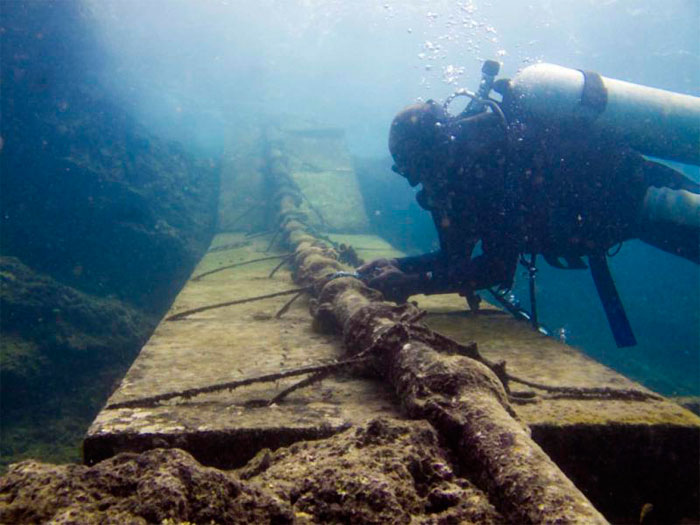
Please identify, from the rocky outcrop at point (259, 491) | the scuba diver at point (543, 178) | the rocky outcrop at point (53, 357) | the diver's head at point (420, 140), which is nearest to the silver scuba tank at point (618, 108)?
the scuba diver at point (543, 178)

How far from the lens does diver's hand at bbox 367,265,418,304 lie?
404 centimetres

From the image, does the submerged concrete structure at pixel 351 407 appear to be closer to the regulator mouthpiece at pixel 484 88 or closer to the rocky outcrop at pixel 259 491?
the rocky outcrop at pixel 259 491

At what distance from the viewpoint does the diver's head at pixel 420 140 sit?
4094 millimetres

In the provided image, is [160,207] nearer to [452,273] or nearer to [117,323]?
[117,323]

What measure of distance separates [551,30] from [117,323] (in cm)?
3057

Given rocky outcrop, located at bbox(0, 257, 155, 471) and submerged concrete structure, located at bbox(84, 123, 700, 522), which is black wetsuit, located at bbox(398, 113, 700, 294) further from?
rocky outcrop, located at bbox(0, 257, 155, 471)

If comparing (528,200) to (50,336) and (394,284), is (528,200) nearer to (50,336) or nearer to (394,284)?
(394,284)

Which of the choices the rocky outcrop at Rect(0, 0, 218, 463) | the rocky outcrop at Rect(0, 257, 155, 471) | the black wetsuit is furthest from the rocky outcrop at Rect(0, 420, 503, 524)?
the rocky outcrop at Rect(0, 0, 218, 463)

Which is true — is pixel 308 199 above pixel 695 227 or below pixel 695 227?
below

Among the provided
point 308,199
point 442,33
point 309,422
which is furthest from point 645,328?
point 442,33

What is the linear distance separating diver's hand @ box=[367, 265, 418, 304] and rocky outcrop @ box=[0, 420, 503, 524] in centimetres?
252

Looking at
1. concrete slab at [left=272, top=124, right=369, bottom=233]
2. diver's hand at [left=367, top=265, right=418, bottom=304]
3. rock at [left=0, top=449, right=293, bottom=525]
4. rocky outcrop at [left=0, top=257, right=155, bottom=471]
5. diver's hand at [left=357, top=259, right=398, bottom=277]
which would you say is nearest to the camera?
rock at [left=0, top=449, right=293, bottom=525]

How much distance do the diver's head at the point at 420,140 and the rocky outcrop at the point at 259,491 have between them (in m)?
3.06

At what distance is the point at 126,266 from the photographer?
8664 millimetres
